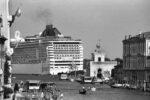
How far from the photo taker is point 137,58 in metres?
105

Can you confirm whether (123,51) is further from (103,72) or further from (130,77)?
(103,72)

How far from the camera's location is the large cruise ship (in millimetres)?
166750

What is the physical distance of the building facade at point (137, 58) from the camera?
328ft

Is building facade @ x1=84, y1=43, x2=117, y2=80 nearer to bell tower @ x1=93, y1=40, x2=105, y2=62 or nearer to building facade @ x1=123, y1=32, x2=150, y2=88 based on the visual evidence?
bell tower @ x1=93, y1=40, x2=105, y2=62

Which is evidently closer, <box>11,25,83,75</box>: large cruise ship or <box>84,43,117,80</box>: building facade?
<box>84,43,117,80</box>: building facade

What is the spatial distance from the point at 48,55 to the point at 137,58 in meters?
67.4

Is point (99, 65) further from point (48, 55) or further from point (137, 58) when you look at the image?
point (137, 58)

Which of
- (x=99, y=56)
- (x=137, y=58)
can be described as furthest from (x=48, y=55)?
(x=137, y=58)

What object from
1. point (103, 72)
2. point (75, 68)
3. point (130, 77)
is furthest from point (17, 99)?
point (75, 68)

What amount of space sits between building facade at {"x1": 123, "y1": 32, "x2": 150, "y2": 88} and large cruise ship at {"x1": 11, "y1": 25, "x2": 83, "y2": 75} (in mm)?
53074

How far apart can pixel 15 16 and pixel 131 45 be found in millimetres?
74096

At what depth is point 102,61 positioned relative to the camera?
156250mm

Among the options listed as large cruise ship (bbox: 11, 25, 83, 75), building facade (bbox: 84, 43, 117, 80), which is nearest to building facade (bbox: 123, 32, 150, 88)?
building facade (bbox: 84, 43, 117, 80)

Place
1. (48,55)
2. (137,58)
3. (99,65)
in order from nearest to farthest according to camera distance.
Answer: (137,58)
(99,65)
(48,55)
